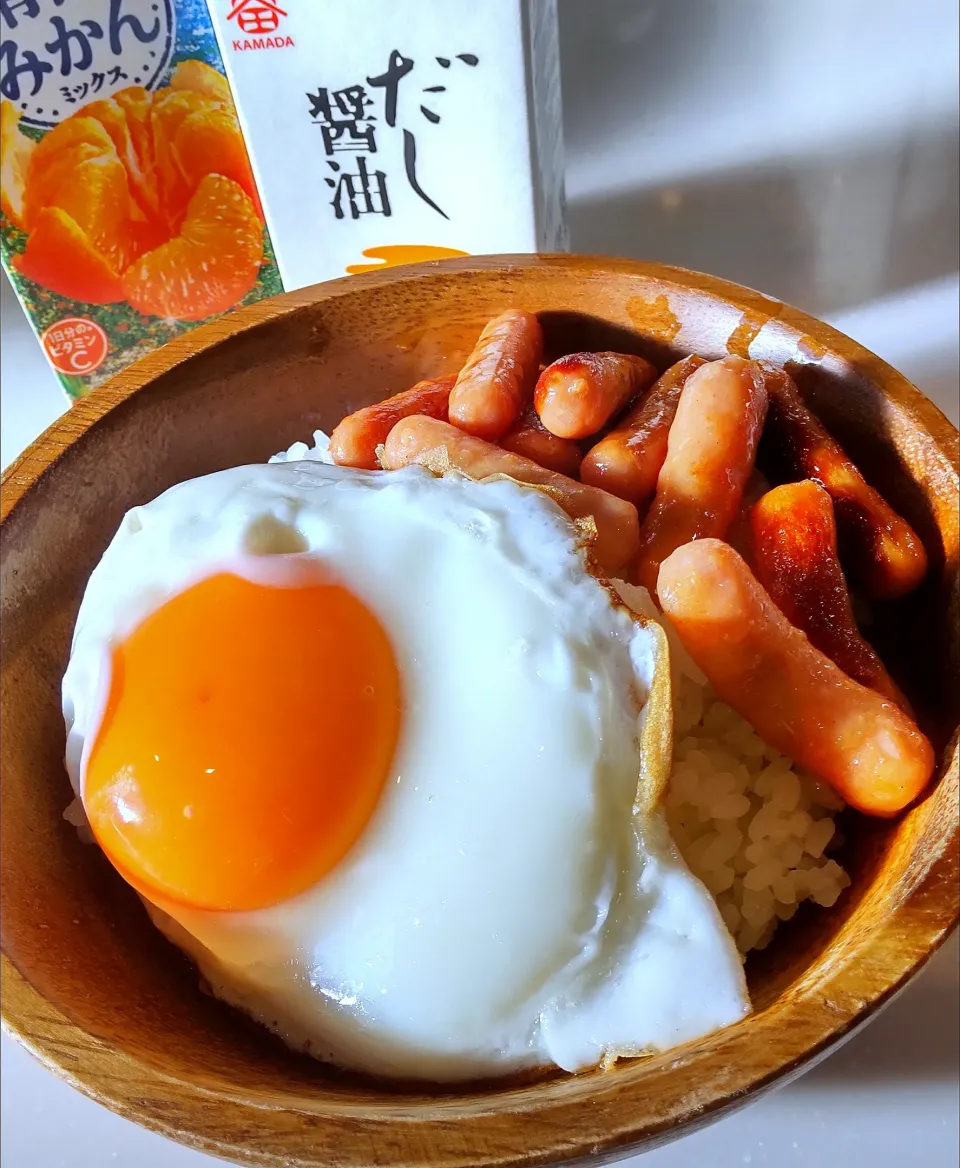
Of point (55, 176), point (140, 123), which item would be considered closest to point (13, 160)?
point (55, 176)

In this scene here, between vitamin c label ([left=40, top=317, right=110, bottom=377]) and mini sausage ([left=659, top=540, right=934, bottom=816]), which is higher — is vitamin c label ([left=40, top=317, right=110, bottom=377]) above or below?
below

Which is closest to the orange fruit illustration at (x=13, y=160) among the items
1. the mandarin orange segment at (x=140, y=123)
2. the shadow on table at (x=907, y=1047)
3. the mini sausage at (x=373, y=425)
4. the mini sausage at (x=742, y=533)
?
the mandarin orange segment at (x=140, y=123)

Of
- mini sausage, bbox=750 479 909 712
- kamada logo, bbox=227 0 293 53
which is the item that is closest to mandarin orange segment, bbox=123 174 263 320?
kamada logo, bbox=227 0 293 53

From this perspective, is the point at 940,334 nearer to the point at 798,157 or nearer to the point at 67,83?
the point at 798,157

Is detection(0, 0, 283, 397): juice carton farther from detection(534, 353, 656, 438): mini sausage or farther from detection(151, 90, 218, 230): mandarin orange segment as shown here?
detection(534, 353, 656, 438): mini sausage

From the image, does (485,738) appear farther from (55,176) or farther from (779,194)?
(779,194)

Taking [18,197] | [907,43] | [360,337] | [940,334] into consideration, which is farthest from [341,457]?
[907,43]
